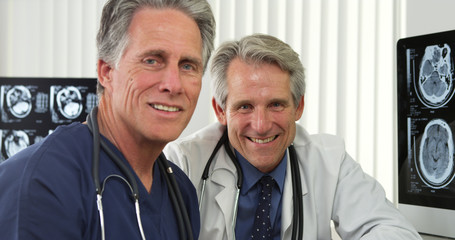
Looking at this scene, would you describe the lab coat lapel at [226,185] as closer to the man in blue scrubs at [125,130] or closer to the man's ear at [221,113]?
the man's ear at [221,113]

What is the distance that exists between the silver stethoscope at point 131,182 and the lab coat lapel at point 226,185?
341 millimetres

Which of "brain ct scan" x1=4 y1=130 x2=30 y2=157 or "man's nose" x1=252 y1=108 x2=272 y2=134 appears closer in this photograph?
"man's nose" x1=252 y1=108 x2=272 y2=134

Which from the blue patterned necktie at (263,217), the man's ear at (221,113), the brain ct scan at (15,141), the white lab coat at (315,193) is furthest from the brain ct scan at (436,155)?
the brain ct scan at (15,141)

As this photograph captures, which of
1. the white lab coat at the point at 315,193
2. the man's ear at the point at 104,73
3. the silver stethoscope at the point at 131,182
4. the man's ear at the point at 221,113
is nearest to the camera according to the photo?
the silver stethoscope at the point at 131,182

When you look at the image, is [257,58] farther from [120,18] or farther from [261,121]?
[120,18]

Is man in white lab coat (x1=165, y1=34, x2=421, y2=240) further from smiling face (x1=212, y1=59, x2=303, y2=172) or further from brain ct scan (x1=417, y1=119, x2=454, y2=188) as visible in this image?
brain ct scan (x1=417, y1=119, x2=454, y2=188)

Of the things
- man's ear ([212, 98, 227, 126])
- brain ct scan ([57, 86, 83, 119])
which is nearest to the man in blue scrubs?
man's ear ([212, 98, 227, 126])

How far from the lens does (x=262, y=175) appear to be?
153 centimetres

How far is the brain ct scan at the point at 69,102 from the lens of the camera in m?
2.07

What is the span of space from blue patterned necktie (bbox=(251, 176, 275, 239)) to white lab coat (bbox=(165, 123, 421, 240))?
43 mm

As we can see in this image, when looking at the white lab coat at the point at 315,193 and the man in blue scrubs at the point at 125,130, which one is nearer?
the man in blue scrubs at the point at 125,130

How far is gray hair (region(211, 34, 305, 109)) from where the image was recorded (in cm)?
151

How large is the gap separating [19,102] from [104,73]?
1.23m

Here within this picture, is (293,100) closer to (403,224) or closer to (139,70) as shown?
(403,224)
